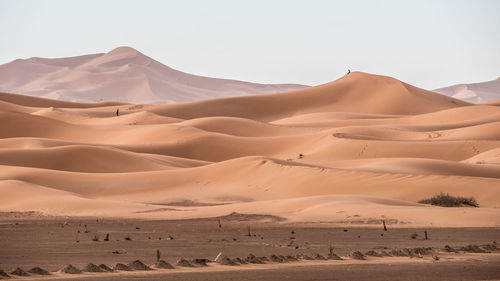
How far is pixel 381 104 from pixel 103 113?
31.6 metres

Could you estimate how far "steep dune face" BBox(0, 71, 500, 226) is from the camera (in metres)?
33.2

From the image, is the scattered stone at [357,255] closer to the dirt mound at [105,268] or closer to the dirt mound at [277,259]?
the dirt mound at [277,259]

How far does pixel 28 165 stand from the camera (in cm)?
4997

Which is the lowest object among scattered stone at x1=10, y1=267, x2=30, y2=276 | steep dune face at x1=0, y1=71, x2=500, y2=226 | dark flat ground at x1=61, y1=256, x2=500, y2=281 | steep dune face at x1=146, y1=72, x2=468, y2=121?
dark flat ground at x1=61, y1=256, x2=500, y2=281

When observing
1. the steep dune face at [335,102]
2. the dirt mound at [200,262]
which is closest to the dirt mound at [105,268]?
the dirt mound at [200,262]

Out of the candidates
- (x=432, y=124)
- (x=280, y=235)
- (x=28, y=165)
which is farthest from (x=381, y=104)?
(x=280, y=235)

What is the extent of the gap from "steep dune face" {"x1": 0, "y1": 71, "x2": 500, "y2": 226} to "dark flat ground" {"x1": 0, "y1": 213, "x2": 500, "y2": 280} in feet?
9.64

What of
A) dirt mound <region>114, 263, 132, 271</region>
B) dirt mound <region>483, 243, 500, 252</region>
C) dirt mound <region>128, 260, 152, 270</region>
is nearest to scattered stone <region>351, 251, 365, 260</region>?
dirt mound <region>483, 243, 500, 252</region>

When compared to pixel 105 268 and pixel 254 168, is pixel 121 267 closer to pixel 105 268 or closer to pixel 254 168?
pixel 105 268

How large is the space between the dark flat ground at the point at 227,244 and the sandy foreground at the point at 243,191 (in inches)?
1.9

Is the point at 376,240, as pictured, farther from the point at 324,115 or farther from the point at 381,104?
the point at 381,104

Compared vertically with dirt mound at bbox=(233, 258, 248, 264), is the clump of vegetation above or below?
above

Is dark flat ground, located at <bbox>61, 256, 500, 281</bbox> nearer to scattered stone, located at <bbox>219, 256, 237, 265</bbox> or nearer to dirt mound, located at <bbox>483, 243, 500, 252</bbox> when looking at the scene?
scattered stone, located at <bbox>219, 256, 237, 265</bbox>

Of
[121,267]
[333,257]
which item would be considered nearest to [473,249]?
[333,257]
